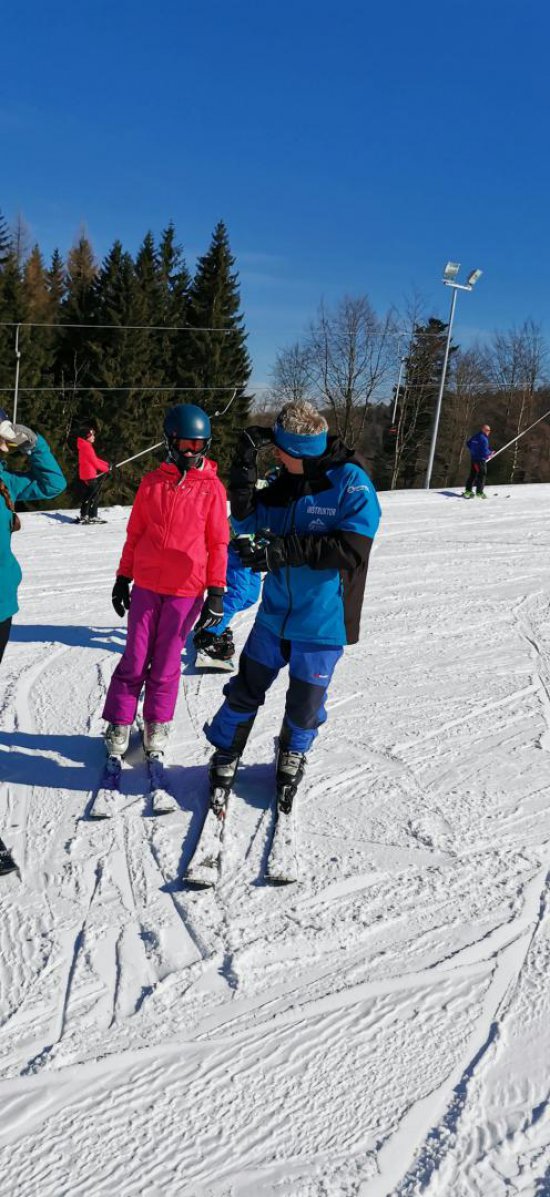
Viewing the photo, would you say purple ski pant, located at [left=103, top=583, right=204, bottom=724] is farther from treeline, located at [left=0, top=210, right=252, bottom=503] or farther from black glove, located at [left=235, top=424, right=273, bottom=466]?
treeline, located at [left=0, top=210, right=252, bottom=503]

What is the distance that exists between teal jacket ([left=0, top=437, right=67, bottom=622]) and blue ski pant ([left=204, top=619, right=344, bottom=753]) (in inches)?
38.3

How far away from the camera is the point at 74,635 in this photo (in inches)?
240

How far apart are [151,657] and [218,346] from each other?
3445 cm

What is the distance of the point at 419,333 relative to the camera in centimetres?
3644

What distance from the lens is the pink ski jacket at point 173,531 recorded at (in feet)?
11.6

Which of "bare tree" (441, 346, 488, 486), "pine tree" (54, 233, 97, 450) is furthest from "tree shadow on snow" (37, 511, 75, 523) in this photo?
"bare tree" (441, 346, 488, 486)

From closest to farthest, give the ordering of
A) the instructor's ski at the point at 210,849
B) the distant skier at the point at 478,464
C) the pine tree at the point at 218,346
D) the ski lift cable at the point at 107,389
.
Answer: the instructor's ski at the point at 210,849 < the distant skier at the point at 478,464 < the ski lift cable at the point at 107,389 < the pine tree at the point at 218,346

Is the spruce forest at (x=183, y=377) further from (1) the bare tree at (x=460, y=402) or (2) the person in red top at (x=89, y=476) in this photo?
(2) the person in red top at (x=89, y=476)

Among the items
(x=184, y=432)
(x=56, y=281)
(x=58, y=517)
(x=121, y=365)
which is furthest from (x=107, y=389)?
(x=184, y=432)

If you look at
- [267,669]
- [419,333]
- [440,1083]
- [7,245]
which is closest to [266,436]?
[267,669]

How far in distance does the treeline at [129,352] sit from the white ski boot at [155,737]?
94.3 ft

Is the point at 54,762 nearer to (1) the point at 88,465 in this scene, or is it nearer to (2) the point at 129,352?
(1) the point at 88,465

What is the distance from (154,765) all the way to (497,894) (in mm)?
1655

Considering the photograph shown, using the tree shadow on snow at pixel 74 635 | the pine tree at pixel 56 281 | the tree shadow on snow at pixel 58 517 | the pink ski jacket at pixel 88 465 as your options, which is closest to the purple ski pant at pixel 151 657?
the tree shadow on snow at pixel 74 635
